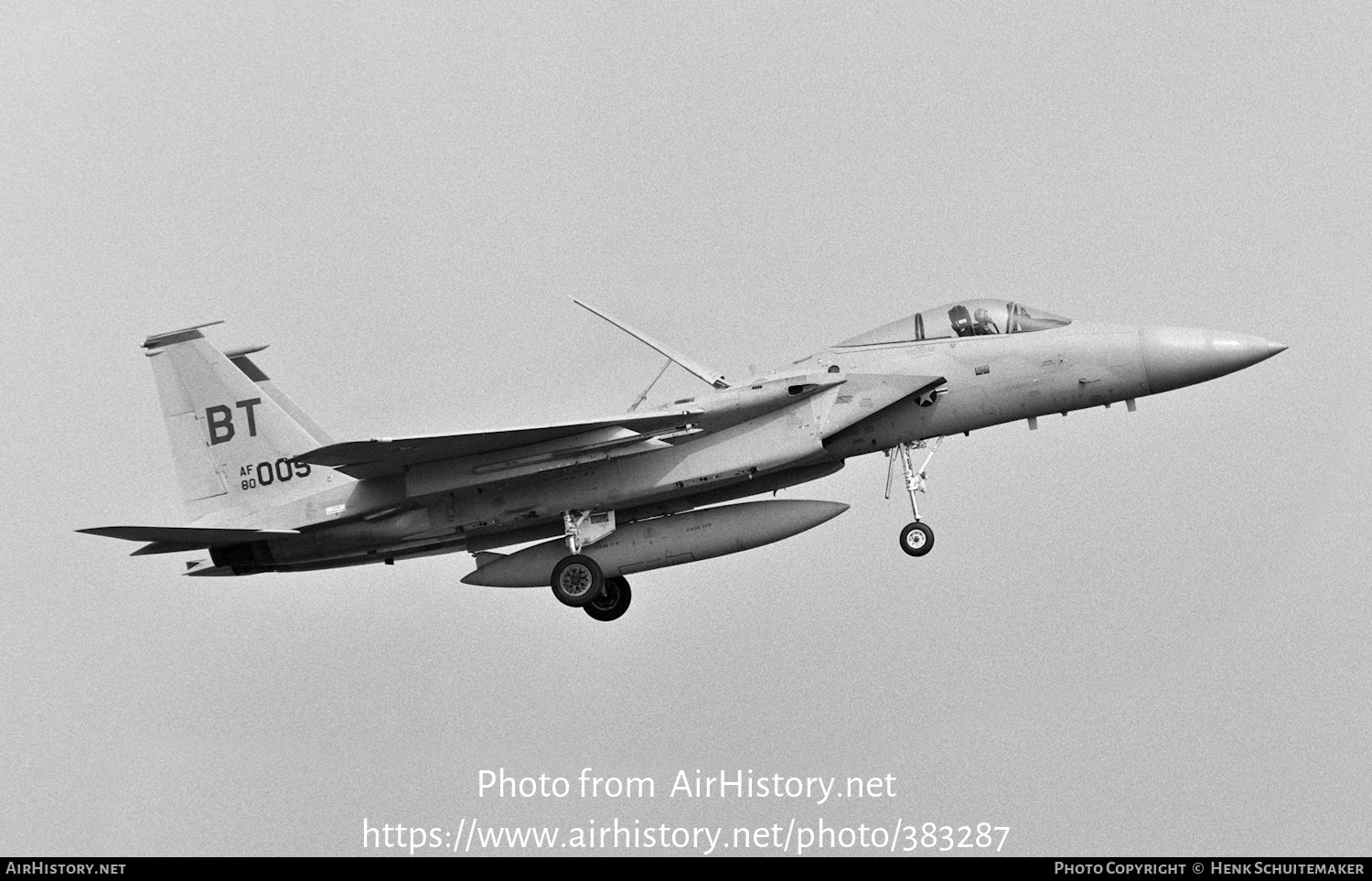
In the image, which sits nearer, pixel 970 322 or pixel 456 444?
pixel 456 444

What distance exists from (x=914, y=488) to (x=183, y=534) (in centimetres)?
801

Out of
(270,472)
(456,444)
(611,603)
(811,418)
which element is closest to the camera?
(456,444)

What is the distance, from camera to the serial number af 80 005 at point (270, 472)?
68.7 ft

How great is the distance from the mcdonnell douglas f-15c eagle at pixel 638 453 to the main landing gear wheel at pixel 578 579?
0.02 meters

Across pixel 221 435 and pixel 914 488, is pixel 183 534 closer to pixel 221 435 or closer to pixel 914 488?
pixel 221 435

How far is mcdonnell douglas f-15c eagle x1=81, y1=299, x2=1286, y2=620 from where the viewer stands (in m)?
19.8

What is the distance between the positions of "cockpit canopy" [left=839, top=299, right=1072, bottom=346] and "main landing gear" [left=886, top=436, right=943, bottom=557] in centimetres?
119

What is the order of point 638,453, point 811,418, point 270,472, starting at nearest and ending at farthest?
1. point 811,418
2. point 638,453
3. point 270,472

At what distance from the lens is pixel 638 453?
20.1m

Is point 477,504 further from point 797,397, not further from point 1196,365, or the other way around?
point 1196,365

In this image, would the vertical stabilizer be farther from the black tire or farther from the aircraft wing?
the black tire

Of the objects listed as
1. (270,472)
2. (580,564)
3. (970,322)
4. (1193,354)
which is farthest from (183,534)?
(1193,354)

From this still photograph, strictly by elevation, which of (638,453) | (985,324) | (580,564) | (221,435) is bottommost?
(580,564)

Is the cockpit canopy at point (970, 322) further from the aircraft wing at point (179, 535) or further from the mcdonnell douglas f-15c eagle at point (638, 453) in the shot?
the aircraft wing at point (179, 535)
